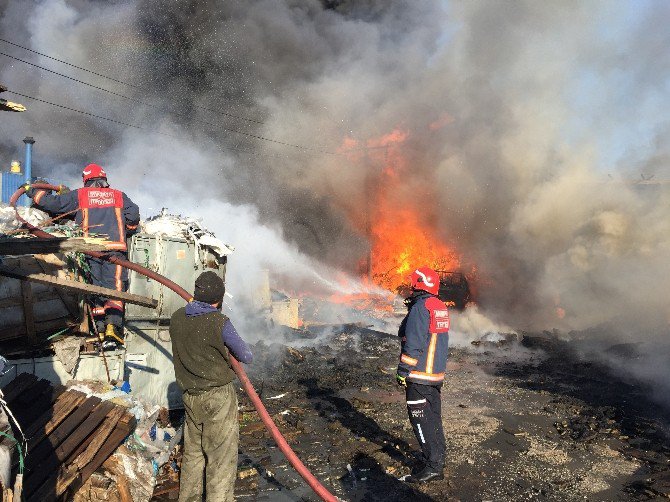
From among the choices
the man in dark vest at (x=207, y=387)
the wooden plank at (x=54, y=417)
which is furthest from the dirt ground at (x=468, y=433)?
the wooden plank at (x=54, y=417)

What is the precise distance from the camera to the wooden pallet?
131 inches

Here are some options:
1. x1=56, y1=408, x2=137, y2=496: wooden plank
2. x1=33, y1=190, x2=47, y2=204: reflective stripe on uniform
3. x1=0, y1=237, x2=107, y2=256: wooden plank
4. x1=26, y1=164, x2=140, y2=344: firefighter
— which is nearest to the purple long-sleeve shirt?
x1=0, y1=237, x2=107, y2=256: wooden plank

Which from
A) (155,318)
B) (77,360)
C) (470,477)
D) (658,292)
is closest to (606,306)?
(658,292)

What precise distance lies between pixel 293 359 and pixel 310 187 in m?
18.1

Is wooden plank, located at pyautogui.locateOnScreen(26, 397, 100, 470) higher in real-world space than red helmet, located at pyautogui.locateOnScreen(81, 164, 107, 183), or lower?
lower

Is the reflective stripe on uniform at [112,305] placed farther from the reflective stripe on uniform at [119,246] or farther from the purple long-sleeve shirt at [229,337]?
the purple long-sleeve shirt at [229,337]

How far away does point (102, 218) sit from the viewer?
5.59 m

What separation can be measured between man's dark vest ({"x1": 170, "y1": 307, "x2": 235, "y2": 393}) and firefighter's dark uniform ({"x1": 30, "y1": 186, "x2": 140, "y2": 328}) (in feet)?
6.81

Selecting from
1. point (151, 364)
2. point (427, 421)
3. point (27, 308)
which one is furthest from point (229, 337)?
point (151, 364)

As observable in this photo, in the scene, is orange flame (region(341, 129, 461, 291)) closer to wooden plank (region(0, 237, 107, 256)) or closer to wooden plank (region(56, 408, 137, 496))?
wooden plank (region(56, 408, 137, 496))

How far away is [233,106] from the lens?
26281 millimetres

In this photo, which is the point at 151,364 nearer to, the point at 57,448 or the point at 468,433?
the point at 57,448

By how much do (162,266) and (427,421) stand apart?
364 cm

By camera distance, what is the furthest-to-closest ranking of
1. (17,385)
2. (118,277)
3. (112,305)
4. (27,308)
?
(118,277), (112,305), (27,308), (17,385)
